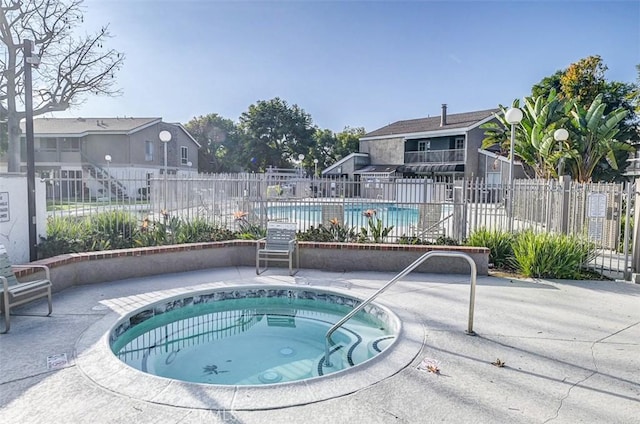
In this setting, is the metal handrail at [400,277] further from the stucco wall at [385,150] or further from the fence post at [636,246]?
the stucco wall at [385,150]

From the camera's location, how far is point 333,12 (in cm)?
1376

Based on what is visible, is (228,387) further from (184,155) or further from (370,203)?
(184,155)

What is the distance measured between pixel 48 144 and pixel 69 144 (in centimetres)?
197

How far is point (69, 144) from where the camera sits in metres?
34.9

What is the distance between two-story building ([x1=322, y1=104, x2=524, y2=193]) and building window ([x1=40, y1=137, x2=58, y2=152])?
25.5 metres

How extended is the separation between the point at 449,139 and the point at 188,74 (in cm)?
2454

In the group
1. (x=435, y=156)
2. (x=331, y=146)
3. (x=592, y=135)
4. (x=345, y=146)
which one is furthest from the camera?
(x=331, y=146)

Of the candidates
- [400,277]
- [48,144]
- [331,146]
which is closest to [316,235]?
[400,277]

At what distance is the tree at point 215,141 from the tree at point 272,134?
2736 millimetres

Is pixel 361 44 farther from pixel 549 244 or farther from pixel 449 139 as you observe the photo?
pixel 449 139

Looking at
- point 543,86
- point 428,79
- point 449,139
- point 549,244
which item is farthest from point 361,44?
point 449,139

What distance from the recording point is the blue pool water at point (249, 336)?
487 centimetres

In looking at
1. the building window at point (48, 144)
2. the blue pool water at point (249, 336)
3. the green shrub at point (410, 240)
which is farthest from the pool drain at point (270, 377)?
the building window at point (48, 144)

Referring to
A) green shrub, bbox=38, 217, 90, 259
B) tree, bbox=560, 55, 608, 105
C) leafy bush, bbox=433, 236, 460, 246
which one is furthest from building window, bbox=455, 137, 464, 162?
green shrub, bbox=38, 217, 90, 259
